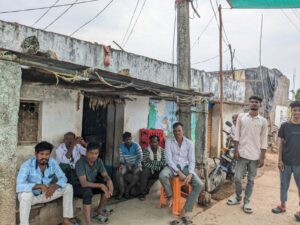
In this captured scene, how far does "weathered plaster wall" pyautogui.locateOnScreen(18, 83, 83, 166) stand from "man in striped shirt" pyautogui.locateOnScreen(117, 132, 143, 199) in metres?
0.99

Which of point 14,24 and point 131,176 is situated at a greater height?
point 14,24

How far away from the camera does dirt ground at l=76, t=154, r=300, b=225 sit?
5.31 metres

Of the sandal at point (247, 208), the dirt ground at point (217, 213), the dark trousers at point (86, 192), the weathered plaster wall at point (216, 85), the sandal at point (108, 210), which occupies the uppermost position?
the weathered plaster wall at point (216, 85)

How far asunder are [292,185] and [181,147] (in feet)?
13.4

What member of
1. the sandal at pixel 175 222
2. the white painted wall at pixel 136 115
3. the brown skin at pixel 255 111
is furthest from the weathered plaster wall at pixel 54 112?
the brown skin at pixel 255 111

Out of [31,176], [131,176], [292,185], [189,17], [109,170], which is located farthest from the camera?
[292,185]

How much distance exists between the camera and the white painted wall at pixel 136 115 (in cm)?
750

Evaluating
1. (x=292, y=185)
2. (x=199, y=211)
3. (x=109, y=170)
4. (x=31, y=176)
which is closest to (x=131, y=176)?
(x=109, y=170)

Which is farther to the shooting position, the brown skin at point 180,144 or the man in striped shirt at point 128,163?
the man in striped shirt at point 128,163

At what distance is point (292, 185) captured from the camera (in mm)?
8117

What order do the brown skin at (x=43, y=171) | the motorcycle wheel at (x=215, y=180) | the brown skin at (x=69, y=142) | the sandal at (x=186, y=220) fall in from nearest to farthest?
1. the brown skin at (x=43, y=171)
2. the sandal at (x=186, y=220)
3. the brown skin at (x=69, y=142)
4. the motorcycle wheel at (x=215, y=180)

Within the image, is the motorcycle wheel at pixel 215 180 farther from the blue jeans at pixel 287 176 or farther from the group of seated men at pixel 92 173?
the blue jeans at pixel 287 176

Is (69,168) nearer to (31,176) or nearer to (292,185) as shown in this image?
(31,176)

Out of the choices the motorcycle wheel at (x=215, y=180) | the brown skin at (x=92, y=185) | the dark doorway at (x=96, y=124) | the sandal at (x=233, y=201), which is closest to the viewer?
the brown skin at (x=92, y=185)
